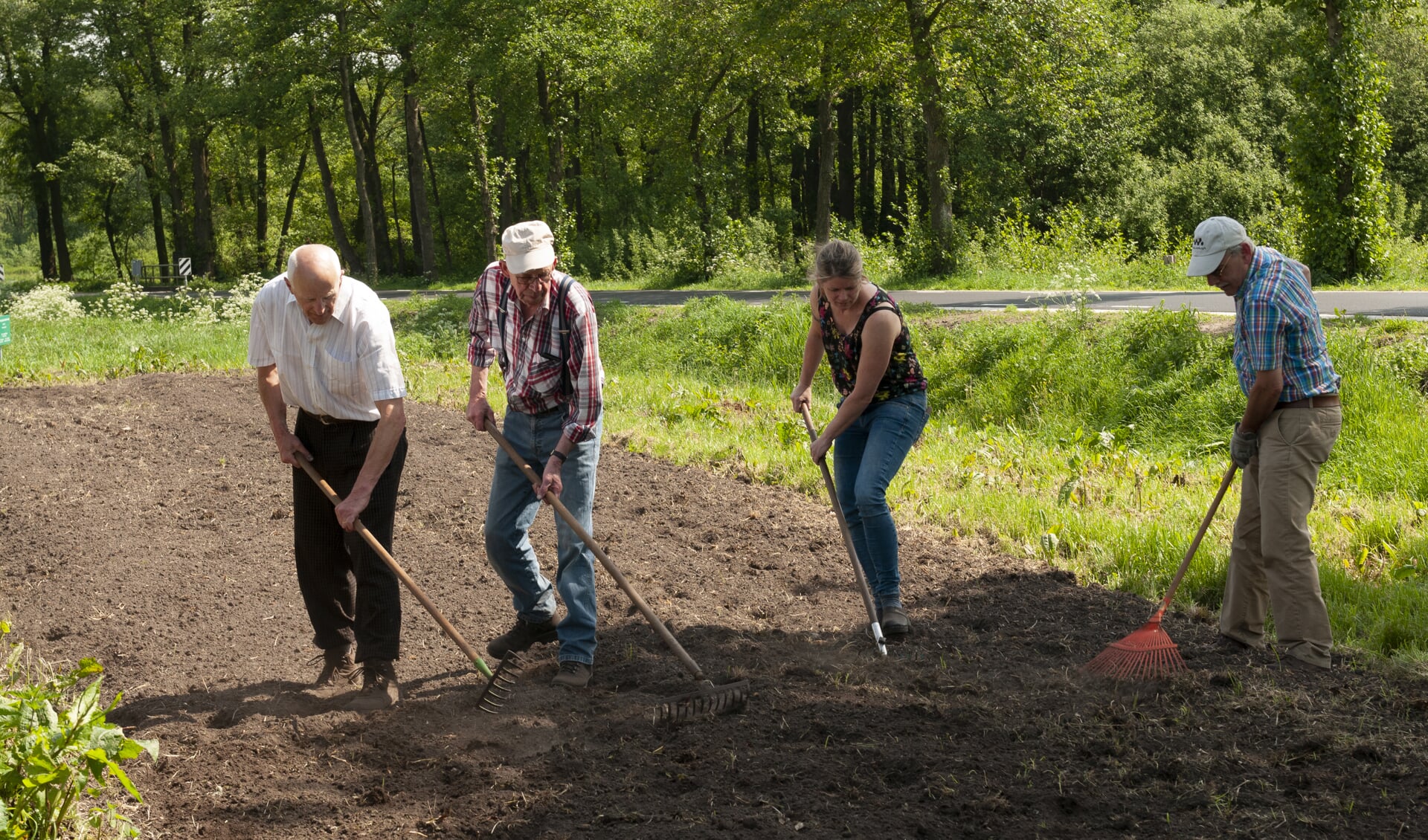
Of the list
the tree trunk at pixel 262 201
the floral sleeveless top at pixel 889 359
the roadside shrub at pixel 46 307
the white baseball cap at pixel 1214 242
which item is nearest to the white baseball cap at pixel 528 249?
the floral sleeveless top at pixel 889 359

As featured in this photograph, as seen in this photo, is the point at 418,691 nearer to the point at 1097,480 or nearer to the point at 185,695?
the point at 185,695

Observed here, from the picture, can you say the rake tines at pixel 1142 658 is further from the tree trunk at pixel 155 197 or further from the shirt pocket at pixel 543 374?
the tree trunk at pixel 155 197

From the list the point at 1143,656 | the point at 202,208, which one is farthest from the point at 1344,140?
the point at 202,208

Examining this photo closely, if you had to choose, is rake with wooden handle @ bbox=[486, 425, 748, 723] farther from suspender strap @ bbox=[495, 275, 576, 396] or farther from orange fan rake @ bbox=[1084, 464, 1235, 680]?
orange fan rake @ bbox=[1084, 464, 1235, 680]

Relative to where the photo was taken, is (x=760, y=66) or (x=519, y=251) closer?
(x=519, y=251)

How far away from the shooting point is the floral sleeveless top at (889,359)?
197 inches

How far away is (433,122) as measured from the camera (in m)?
43.2

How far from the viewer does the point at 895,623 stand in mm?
5324

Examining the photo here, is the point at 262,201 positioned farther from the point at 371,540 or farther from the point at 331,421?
the point at 371,540

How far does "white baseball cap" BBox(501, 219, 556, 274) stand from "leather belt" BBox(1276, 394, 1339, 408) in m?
3.12

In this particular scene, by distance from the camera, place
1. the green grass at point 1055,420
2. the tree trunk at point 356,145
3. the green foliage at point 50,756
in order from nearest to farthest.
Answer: the green foliage at point 50,756 < the green grass at point 1055,420 < the tree trunk at point 356,145

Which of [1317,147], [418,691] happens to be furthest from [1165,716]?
[1317,147]

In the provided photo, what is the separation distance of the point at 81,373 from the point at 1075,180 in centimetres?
2852

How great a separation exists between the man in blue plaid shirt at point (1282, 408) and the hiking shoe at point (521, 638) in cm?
317
